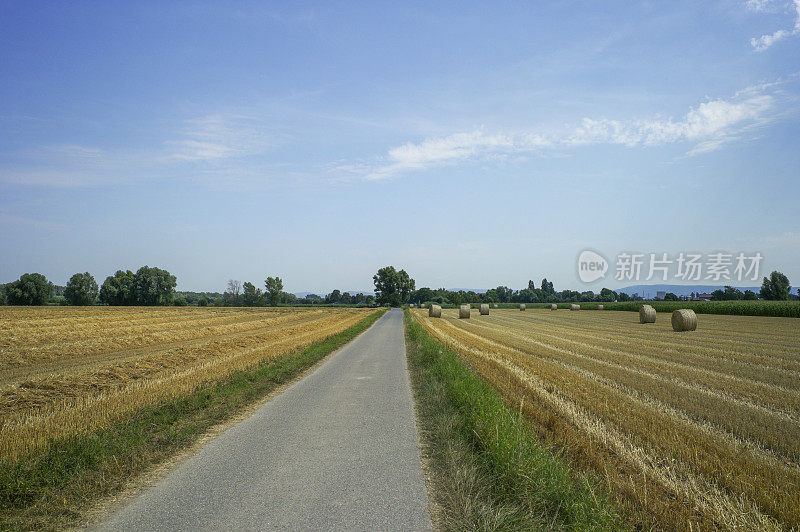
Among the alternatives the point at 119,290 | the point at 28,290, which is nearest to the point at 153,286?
the point at 119,290

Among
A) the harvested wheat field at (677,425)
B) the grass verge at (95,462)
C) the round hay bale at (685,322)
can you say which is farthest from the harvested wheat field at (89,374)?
the round hay bale at (685,322)

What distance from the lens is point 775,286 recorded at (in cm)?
8981

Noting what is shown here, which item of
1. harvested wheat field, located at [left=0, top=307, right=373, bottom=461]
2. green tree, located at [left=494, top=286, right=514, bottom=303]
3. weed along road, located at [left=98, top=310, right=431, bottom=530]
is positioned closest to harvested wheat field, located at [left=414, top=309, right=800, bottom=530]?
weed along road, located at [left=98, top=310, right=431, bottom=530]

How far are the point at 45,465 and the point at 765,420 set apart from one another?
35.6ft

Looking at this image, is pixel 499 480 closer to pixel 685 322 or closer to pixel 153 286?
pixel 685 322

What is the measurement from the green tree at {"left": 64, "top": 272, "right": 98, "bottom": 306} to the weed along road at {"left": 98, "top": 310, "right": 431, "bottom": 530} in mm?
124864

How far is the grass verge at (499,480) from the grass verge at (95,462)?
154 inches

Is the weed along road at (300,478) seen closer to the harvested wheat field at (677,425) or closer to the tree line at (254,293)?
the harvested wheat field at (677,425)

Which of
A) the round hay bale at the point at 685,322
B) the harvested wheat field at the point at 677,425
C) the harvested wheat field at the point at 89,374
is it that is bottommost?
the harvested wheat field at the point at 89,374

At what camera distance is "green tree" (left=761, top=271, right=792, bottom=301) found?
88312mm

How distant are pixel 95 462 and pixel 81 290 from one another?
128280 mm

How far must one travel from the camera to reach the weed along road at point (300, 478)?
4398 mm

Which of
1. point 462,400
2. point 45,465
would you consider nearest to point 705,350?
point 462,400

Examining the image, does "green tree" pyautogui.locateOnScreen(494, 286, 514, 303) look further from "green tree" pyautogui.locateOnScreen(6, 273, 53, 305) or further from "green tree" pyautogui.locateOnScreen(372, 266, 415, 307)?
"green tree" pyautogui.locateOnScreen(6, 273, 53, 305)
